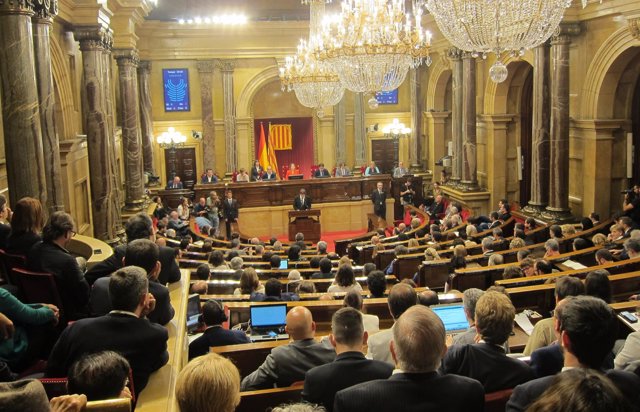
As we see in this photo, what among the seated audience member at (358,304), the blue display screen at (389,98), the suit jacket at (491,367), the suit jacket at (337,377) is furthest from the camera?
the blue display screen at (389,98)

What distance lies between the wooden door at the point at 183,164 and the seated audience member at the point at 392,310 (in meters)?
17.2

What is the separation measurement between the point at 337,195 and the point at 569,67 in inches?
327

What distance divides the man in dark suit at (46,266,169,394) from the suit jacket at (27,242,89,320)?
1.19 meters

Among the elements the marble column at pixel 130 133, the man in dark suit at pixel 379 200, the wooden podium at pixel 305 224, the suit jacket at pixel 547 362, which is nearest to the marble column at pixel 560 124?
the man in dark suit at pixel 379 200

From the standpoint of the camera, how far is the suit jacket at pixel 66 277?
4.55 m

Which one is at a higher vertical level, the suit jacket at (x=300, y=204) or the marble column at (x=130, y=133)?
the marble column at (x=130, y=133)

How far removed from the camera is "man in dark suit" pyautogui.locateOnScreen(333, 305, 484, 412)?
111 inches

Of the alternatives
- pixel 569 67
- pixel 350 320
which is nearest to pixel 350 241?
pixel 569 67

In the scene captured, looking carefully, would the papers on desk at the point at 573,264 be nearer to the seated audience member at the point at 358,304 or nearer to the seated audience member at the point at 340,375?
the seated audience member at the point at 358,304

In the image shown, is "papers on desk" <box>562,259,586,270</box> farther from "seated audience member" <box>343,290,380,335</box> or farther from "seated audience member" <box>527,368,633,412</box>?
"seated audience member" <box>527,368,633,412</box>

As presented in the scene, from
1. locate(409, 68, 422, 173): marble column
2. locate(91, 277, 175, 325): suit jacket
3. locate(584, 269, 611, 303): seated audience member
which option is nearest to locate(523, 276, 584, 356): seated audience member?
locate(584, 269, 611, 303): seated audience member

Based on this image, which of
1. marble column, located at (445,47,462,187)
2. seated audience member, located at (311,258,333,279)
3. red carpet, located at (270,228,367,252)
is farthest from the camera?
red carpet, located at (270,228,367,252)

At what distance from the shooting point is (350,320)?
146 inches

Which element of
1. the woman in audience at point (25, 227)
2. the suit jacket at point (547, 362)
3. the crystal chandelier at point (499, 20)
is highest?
the crystal chandelier at point (499, 20)
